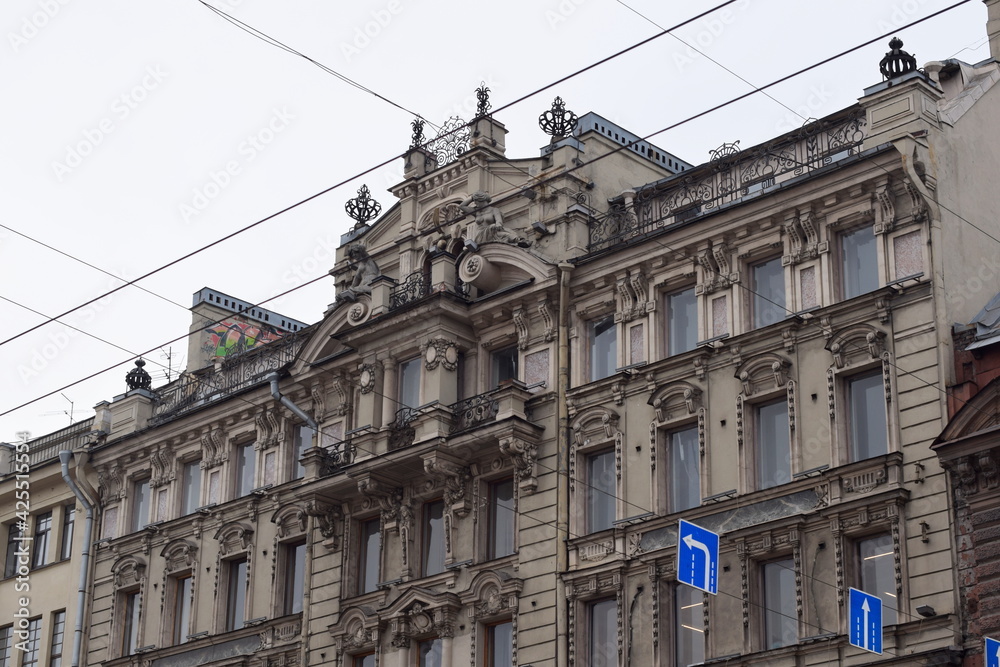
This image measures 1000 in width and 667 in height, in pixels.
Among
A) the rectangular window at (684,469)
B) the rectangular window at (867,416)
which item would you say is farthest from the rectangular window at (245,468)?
the rectangular window at (867,416)

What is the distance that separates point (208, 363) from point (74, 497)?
5.16 metres

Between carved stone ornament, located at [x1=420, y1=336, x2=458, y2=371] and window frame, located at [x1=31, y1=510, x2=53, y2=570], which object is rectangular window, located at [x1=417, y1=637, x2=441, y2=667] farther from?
window frame, located at [x1=31, y1=510, x2=53, y2=570]

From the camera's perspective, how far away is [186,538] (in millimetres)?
45000

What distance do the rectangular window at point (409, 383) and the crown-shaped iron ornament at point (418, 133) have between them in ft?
19.8

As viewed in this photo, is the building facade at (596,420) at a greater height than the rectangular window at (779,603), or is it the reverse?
the building facade at (596,420)

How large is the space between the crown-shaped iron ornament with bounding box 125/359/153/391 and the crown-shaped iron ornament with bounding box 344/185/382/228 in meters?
8.59

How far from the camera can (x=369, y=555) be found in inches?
1608

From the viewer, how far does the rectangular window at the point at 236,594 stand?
142 feet

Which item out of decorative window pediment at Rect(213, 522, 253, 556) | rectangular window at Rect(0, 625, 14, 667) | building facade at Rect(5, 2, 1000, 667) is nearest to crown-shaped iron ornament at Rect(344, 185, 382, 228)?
building facade at Rect(5, 2, 1000, 667)

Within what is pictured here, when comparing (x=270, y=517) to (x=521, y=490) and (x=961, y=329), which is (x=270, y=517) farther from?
(x=961, y=329)

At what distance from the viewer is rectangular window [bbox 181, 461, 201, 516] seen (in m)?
45.9

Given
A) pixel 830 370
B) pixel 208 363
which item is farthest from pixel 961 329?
pixel 208 363

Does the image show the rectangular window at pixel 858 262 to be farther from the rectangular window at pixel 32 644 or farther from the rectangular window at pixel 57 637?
the rectangular window at pixel 32 644

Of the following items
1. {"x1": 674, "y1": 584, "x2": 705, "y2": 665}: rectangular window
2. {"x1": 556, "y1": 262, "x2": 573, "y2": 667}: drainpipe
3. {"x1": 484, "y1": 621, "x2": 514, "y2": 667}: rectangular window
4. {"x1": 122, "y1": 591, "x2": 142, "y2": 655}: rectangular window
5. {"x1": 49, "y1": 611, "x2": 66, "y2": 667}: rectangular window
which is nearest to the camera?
{"x1": 674, "y1": 584, "x2": 705, "y2": 665}: rectangular window
